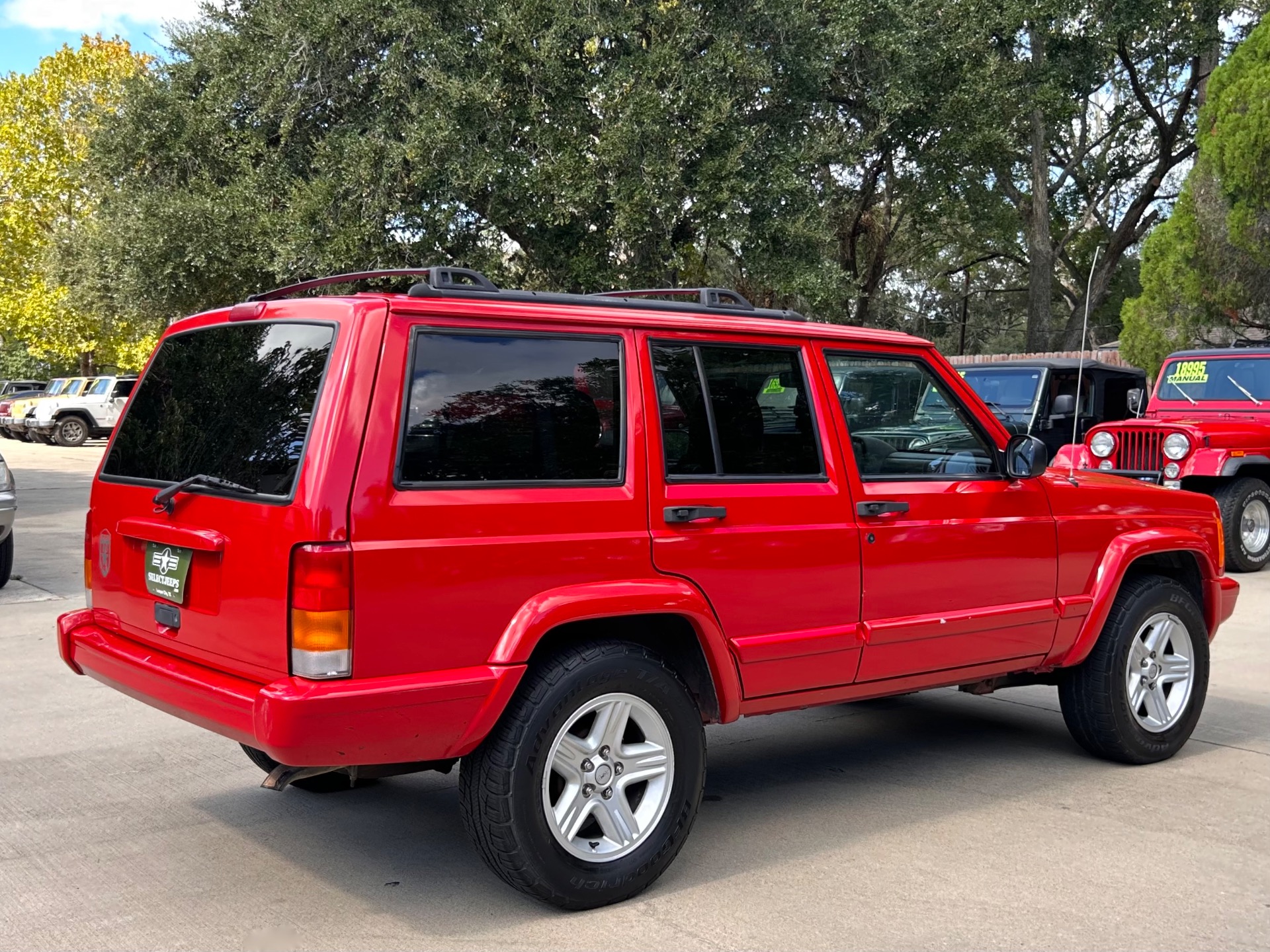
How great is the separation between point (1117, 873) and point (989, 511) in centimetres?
143

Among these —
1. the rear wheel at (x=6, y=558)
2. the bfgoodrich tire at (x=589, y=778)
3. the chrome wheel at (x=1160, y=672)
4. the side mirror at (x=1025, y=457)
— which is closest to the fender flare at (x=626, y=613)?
the bfgoodrich tire at (x=589, y=778)

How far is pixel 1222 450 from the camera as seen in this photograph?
11.7 meters

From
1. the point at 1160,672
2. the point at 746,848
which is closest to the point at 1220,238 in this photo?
the point at 1160,672

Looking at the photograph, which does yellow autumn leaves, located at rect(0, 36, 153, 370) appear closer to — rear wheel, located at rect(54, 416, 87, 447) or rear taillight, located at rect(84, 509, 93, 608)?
rear wheel, located at rect(54, 416, 87, 447)

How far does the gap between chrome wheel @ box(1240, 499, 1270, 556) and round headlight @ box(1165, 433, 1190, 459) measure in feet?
2.82

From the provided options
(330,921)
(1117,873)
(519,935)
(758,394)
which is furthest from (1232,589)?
(330,921)

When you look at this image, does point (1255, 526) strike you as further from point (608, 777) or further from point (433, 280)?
point (433, 280)

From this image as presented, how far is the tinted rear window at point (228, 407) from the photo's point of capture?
3727 millimetres

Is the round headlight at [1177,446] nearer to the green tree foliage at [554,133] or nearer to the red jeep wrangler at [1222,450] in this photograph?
the red jeep wrangler at [1222,450]

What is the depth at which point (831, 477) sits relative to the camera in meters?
4.62

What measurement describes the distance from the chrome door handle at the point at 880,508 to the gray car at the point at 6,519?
7.43 metres

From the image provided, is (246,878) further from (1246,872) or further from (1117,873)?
(1246,872)

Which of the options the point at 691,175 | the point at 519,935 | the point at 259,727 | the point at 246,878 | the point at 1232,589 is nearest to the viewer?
the point at 259,727

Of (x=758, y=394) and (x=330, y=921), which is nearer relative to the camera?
(x=330, y=921)
